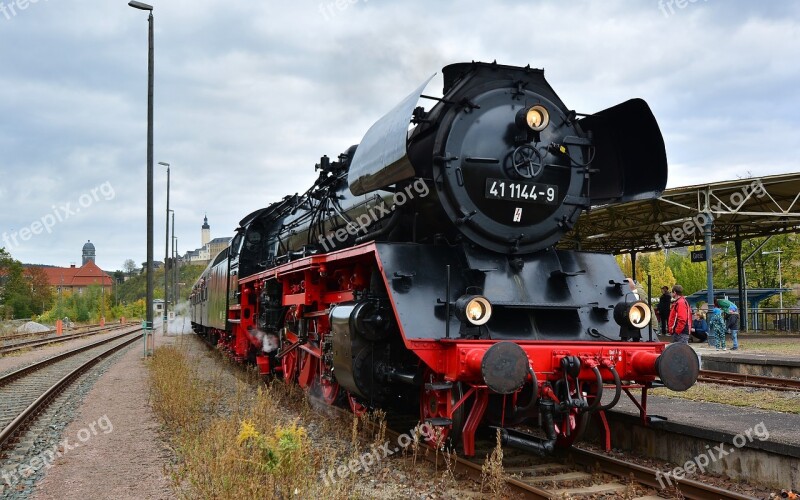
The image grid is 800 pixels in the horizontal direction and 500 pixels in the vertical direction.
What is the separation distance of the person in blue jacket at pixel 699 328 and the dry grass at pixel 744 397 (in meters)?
9.48

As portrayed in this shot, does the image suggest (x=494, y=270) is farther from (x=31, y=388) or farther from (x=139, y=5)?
(x=139, y=5)

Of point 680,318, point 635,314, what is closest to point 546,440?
point 635,314

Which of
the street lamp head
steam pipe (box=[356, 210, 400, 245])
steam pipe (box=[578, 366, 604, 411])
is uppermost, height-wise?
the street lamp head

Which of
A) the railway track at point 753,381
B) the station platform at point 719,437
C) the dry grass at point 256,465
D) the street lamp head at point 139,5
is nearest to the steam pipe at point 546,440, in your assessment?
the station platform at point 719,437

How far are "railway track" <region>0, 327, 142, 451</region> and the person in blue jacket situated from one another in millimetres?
16551

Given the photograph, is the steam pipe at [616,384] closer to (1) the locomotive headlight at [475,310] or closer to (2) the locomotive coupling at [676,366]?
(2) the locomotive coupling at [676,366]

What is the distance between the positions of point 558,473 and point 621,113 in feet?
12.8

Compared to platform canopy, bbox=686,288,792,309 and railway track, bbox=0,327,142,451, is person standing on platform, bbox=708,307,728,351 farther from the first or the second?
railway track, bbox=0,327,142,451

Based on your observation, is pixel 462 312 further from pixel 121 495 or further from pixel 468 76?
pixel 121 495

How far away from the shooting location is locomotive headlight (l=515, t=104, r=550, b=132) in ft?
20.9

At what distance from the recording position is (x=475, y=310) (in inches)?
223

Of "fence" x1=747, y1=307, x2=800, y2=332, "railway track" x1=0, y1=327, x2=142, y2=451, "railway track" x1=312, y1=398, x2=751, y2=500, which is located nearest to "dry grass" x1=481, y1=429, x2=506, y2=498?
"railway track" x1=312, y1=398, x2=751, y2=500

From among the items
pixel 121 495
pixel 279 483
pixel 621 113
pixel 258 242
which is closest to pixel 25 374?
pixel 258 242

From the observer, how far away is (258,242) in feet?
47.5
